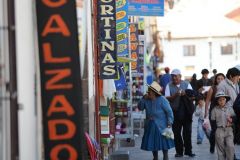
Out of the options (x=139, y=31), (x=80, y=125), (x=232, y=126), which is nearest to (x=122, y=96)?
(x=139, y=31)

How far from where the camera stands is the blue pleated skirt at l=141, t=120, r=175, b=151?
12.6 meters

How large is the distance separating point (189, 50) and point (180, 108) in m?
52.0

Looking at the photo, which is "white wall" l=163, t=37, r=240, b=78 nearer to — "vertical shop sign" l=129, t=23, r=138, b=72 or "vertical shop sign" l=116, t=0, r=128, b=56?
"vertical shop sign" l=129, t=23, r=138, b=72

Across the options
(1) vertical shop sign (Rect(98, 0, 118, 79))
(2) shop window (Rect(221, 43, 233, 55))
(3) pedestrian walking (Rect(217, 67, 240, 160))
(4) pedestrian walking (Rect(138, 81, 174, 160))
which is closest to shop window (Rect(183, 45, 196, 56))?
(2) shop window (Rect(221, 43, 233, 55))

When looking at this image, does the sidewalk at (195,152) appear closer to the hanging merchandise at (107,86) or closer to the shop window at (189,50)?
the hanging merchandise at (107,86)

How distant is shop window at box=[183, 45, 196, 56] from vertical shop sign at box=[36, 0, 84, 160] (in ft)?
197

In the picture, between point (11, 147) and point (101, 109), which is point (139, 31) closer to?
point (101, 109)

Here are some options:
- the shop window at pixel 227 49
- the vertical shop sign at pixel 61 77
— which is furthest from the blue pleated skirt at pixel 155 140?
the shop window at pixel 227 49

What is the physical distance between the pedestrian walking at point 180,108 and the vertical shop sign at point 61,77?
9.22m

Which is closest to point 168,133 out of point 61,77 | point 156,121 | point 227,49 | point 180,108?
point 156,121

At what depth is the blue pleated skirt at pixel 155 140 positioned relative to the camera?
12.6 meters

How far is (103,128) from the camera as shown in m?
12.5

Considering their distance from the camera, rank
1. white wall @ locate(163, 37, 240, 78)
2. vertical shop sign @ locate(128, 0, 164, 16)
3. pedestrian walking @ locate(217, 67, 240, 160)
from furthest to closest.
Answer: white wall @ locate(163, 37, 240, 78) < vertical shop sign @ locate(128, 0, 164, 16) < pedestrian walking @ locate(217, 67, 240, 160)

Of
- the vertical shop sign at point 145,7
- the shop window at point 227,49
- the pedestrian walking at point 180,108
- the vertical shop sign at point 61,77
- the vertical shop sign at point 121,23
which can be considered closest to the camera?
the vertical shop sign at point 61,77
